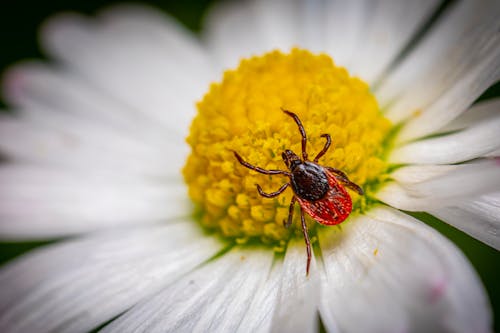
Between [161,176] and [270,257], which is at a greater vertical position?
[161,176]

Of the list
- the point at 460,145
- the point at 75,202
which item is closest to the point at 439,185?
the point at 460,145

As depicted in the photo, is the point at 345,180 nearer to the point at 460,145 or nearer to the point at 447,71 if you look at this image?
the point at 460,145

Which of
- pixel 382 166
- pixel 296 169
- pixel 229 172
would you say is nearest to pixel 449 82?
pixel 382 166

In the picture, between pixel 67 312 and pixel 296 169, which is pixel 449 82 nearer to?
pixel 296 169

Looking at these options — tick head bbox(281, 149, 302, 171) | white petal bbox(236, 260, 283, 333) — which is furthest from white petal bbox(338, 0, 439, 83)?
white petal bbox(236, 260, 283, 333)

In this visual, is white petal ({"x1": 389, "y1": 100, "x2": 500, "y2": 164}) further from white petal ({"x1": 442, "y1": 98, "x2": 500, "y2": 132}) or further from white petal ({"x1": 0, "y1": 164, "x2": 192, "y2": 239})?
white petal ({"x1": 0, "y1": 164, "x2": 192, "y2": 239})
